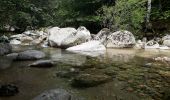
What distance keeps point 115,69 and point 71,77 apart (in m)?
1.96

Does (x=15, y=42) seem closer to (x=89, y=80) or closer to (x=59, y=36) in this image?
(x=59, y=36)

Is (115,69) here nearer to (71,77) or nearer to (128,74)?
(128,74)

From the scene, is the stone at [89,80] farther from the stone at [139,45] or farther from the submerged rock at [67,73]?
the stone at [139,45]

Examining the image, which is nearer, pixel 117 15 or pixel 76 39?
pixel 76 39

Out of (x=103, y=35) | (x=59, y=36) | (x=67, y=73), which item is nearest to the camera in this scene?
(x=67, y=73)

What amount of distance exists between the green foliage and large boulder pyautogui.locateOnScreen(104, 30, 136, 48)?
165 centimetres

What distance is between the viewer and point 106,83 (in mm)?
7637

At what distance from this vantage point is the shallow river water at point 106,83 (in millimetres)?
6590

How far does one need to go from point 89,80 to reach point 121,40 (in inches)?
366

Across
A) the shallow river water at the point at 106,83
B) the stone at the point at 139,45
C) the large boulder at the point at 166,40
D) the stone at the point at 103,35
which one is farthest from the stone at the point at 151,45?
the shallow river water at the point at 106,83

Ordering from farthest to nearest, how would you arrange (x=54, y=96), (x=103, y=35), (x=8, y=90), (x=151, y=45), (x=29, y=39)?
(x=29, y=39) → (x=103, y=35) → (x=151, y=45) → (x=8, y=90) → (x=54, y=96)

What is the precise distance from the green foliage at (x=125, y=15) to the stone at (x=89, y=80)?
10.5 meters

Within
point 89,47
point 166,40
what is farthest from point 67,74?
point 166,40

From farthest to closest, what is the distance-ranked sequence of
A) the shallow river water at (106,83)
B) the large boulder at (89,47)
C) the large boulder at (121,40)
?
the large boulder at (121,40) → the large boulder at (89,47) → the shallow river water at (106,83)
